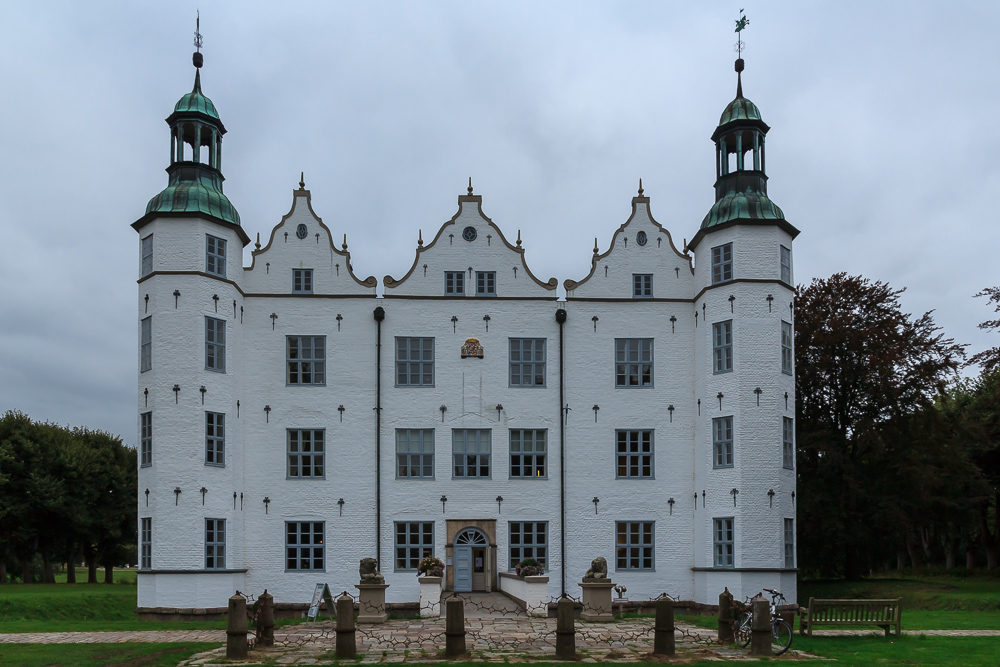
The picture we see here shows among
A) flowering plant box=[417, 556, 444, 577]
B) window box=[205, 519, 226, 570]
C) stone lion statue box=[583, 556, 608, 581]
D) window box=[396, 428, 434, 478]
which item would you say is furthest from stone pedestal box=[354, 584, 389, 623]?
window box=[396, 428, 434, 478]

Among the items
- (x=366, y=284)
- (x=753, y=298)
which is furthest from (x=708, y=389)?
(x=366, y=284)

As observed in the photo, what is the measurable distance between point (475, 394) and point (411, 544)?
16.4 ft

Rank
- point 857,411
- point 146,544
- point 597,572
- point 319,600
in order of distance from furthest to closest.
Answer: point 857,411
point 146,544
point 319,600
point 597,572

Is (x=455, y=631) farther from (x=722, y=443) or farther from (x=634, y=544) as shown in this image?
(x=722, y=443)

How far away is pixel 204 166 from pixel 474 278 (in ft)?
29.8

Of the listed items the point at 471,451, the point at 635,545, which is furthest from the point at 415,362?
the point at 635,545

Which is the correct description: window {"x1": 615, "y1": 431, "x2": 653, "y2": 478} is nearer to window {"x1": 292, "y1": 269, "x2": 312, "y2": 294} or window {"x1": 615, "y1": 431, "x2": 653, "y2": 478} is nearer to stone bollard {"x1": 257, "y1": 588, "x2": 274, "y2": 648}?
window {"x1": 292, "y1": 269, "x2": 312, "y2": 294}

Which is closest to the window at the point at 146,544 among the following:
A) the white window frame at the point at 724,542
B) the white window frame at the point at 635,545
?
the white window frame at the point at 635,545

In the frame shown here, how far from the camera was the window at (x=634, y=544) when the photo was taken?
29234mm

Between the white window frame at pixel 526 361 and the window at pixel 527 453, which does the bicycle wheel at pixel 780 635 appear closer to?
the window at pixel 527 453

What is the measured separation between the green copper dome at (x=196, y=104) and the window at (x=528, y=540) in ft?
52.3

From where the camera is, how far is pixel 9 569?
54531mm

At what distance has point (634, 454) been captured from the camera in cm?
2975

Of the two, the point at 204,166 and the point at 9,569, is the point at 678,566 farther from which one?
the point at 9,569
